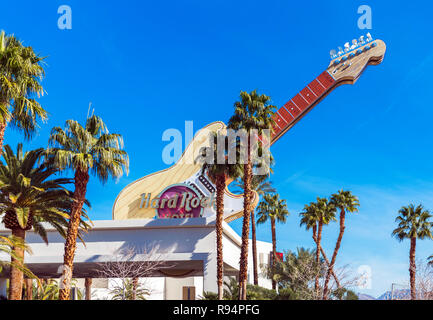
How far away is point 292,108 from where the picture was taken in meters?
37.0

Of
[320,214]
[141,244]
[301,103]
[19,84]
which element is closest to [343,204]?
[320,214]

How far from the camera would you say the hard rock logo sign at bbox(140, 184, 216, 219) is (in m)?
33.8

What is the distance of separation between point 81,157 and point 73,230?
11.6ft

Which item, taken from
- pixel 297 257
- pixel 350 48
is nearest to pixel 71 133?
pixel 350 48

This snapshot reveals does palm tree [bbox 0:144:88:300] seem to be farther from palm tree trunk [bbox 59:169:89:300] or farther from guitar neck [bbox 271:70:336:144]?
guitar neck [bbox 271:70:336:144]

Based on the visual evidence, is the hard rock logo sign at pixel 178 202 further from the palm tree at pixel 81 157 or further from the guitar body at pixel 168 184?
the palm tree at pixel 81 157

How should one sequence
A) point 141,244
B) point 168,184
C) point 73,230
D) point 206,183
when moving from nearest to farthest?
point 73,230, point 141,244, point 206,183, point 168,184

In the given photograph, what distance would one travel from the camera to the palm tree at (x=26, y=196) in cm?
2150

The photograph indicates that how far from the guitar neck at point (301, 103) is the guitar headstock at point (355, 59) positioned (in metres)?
0.95

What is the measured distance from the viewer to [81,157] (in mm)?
22141

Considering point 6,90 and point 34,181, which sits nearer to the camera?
point 6,90

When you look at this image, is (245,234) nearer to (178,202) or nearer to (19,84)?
(178,202)
